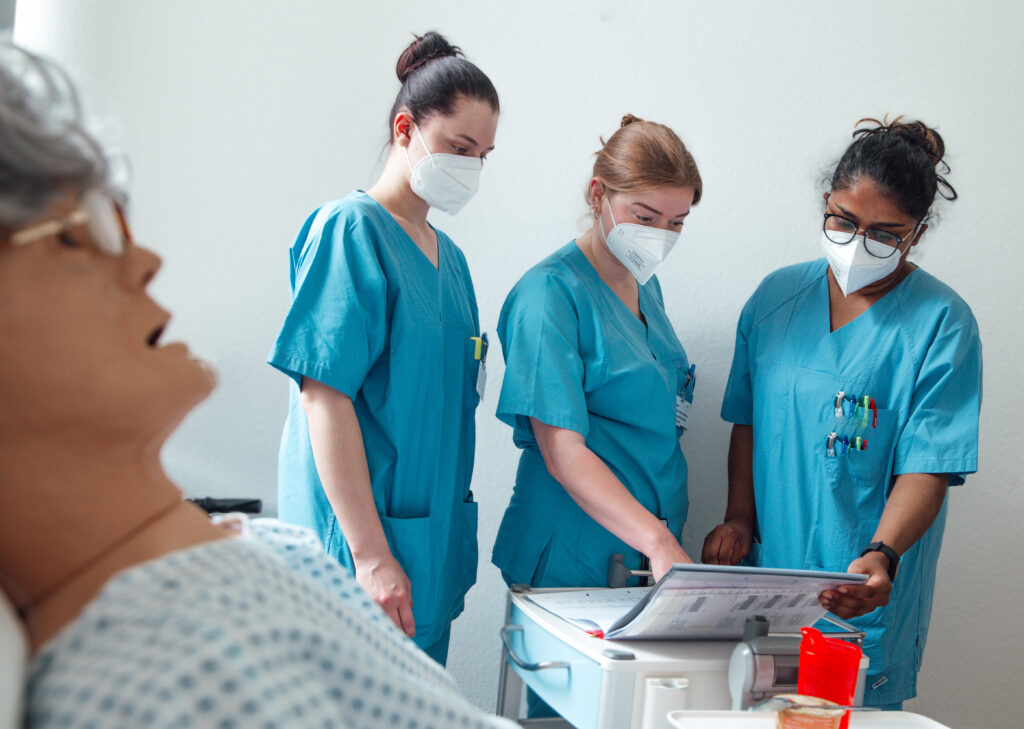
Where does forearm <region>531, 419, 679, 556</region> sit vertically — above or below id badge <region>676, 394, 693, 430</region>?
below

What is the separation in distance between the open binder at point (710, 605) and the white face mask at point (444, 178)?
674 millimetres

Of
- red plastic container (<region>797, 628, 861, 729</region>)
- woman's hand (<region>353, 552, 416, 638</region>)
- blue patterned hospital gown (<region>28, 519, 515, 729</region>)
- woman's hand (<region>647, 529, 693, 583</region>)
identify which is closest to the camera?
blue patterned hospital gown (<region>28, 519, 515, 729</region>)

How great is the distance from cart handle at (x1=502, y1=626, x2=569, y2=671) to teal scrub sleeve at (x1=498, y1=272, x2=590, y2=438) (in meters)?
0.32

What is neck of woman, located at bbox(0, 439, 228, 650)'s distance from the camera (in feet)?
1.78

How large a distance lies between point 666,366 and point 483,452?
54cm

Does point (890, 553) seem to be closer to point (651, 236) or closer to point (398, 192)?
point (651, 236)

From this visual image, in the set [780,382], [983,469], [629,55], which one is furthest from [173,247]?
[983,469]

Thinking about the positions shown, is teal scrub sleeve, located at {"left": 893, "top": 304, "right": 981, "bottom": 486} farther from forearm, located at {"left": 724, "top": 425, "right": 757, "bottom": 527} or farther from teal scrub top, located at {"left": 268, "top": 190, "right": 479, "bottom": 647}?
teal scrub top, located at {"left": 268, "top": 190, "right": 479, "bottom": 647}

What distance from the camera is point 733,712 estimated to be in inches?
38.4

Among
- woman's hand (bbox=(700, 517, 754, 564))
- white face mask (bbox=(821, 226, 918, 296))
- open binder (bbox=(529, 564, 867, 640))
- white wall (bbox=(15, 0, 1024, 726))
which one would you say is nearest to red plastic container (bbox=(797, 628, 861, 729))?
open binder (bbox=(529, 564, 867, 640))

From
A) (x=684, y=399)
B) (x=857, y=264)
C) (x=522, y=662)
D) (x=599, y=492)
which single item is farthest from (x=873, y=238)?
(x=522, y=662)

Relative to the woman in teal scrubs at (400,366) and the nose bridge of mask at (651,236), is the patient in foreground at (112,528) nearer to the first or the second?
the woman in teal scrubs at (400,366)

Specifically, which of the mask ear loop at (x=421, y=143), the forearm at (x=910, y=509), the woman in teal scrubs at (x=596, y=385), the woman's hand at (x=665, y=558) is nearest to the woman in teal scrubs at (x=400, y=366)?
the mask ear loop at (x=421, y=143)

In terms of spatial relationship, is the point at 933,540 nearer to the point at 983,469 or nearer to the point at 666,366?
the point at 983,469
